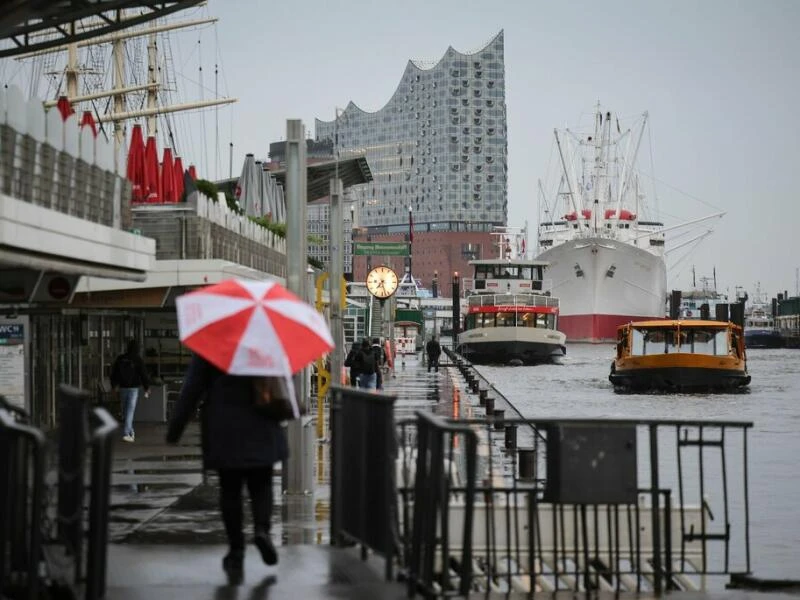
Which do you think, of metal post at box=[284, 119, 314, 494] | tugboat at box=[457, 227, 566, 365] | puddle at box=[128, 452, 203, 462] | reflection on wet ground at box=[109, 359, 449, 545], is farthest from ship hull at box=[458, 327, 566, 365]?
metal post at box=[284, 119, 314, 494]

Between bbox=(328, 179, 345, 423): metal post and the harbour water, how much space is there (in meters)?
5.95

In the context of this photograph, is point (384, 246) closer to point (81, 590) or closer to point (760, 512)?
point (760, 512)

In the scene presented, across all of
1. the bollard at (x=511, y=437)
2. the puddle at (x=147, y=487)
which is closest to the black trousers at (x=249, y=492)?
the puddle at (x=147, y=487)

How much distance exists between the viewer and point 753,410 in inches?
1955

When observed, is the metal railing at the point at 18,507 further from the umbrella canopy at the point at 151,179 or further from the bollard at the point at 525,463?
the umbrella canopy at the point at 151,179

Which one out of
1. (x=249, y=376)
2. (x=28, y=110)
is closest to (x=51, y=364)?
(x=28, y=110)

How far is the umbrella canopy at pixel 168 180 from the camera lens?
84.1 ft

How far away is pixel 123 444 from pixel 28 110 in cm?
750

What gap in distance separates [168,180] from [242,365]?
1752cm

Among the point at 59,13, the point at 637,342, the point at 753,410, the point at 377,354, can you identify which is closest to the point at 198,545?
the point at 59,13

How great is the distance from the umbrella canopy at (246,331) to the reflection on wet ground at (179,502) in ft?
9.93

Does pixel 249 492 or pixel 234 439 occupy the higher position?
pixel 234 439

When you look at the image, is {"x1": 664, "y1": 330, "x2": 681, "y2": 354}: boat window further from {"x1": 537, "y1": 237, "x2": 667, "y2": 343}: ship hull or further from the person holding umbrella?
{"x1": 537, "y1": 237, "x2": 667, "y2": 343}: ship hull

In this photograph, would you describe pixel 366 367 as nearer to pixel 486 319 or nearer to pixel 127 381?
pixel 127 381
